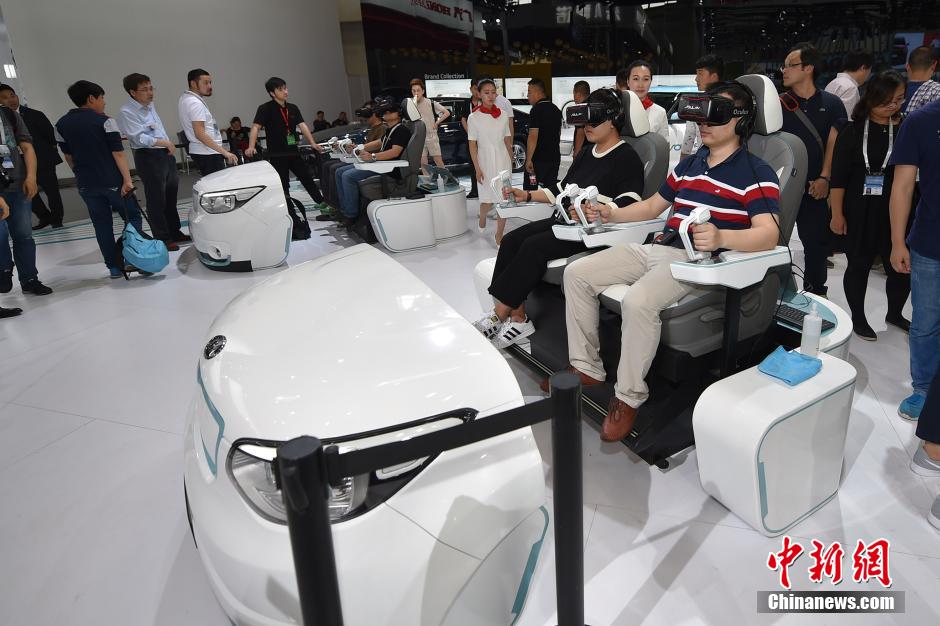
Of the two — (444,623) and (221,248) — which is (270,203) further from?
(444,623)

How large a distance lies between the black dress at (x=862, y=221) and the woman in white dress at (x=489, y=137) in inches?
106

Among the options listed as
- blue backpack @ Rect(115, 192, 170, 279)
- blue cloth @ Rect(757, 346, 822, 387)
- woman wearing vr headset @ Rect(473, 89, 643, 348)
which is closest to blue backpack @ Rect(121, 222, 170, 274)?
blue backpack @ Rect(115, 192, 170, 279)

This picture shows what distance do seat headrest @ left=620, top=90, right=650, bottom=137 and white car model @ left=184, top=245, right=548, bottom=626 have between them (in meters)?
1.86

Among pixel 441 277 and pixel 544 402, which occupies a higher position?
pixel 544 402

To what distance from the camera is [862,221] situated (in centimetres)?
326

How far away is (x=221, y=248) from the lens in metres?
4.91

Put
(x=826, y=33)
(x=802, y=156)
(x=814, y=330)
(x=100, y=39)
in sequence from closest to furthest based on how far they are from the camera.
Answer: (x=814, y=330) → (x=802, y=156) → (x=826, y=33) → (x=100, y=39)

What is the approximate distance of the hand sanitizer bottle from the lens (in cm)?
192

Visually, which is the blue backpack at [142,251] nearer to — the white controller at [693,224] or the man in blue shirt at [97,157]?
the man in blue shirt at [97,157]

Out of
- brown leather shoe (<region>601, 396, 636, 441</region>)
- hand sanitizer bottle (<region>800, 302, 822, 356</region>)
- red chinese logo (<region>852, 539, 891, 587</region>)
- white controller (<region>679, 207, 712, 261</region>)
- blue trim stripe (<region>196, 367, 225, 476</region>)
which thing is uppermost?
white controller (<region>679, 207, 712, 261</region>)

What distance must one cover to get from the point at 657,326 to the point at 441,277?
2737 mm

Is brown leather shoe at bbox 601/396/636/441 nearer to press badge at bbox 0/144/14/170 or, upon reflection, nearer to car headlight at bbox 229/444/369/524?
car headlight at bbox 229/444/369/524

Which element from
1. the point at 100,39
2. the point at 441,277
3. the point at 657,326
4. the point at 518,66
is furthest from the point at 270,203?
the point at 518,66

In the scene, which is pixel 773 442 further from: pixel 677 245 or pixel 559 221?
pixel 559 221
